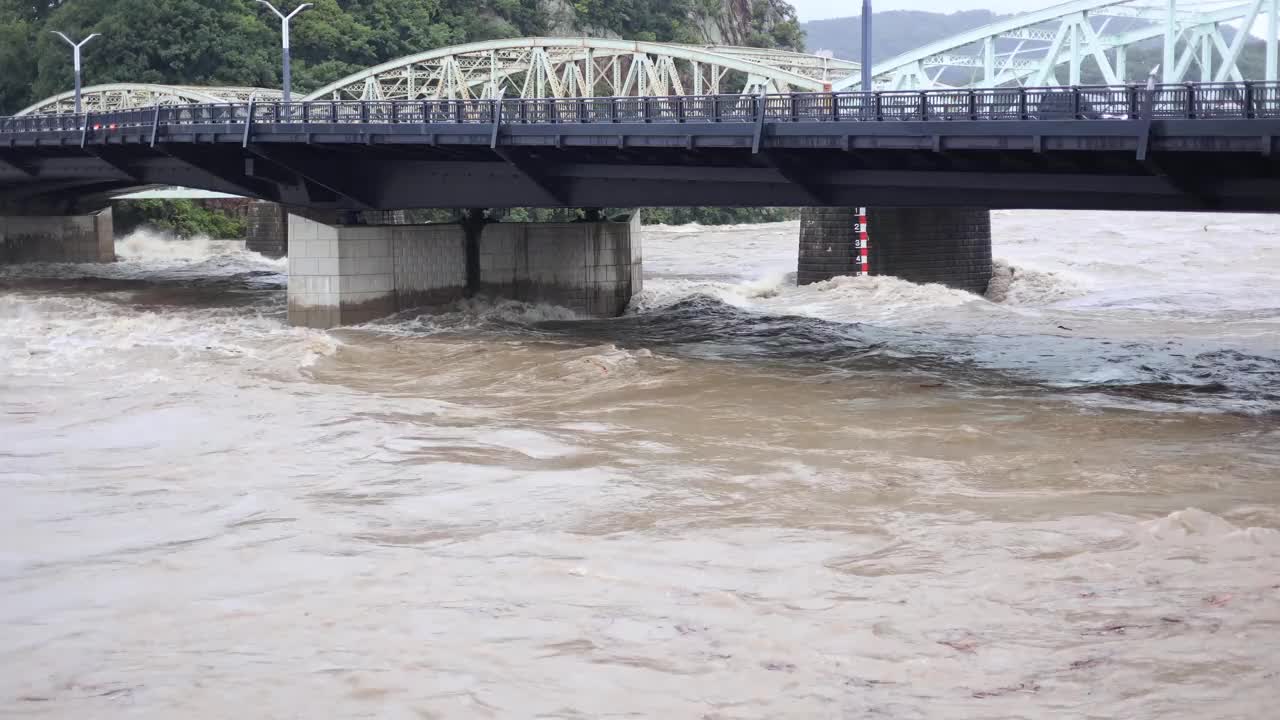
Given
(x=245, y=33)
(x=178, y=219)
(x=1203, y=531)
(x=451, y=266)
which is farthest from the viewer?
(x=245, y=33)

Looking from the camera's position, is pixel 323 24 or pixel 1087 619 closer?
pixel 1087 619

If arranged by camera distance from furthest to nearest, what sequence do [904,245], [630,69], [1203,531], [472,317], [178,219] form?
[178,219] → [630,69] → [904,245] → [472,317] → [1203,531]

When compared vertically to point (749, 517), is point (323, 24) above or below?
above

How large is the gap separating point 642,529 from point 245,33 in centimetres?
11281

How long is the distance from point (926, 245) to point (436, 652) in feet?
153

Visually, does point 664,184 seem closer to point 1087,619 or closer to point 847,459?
point 847,459

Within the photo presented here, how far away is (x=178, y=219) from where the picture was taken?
105250mm

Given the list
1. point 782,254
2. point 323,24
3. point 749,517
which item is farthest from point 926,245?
point 323,24

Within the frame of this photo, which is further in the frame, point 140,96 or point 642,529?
point 140,96

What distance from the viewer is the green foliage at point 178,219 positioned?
10344 centimetres

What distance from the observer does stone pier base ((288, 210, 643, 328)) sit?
151ft

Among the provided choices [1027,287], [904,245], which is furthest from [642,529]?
[1027,287]

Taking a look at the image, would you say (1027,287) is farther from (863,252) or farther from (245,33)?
(245,33)

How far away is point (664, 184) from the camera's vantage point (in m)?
38.3
